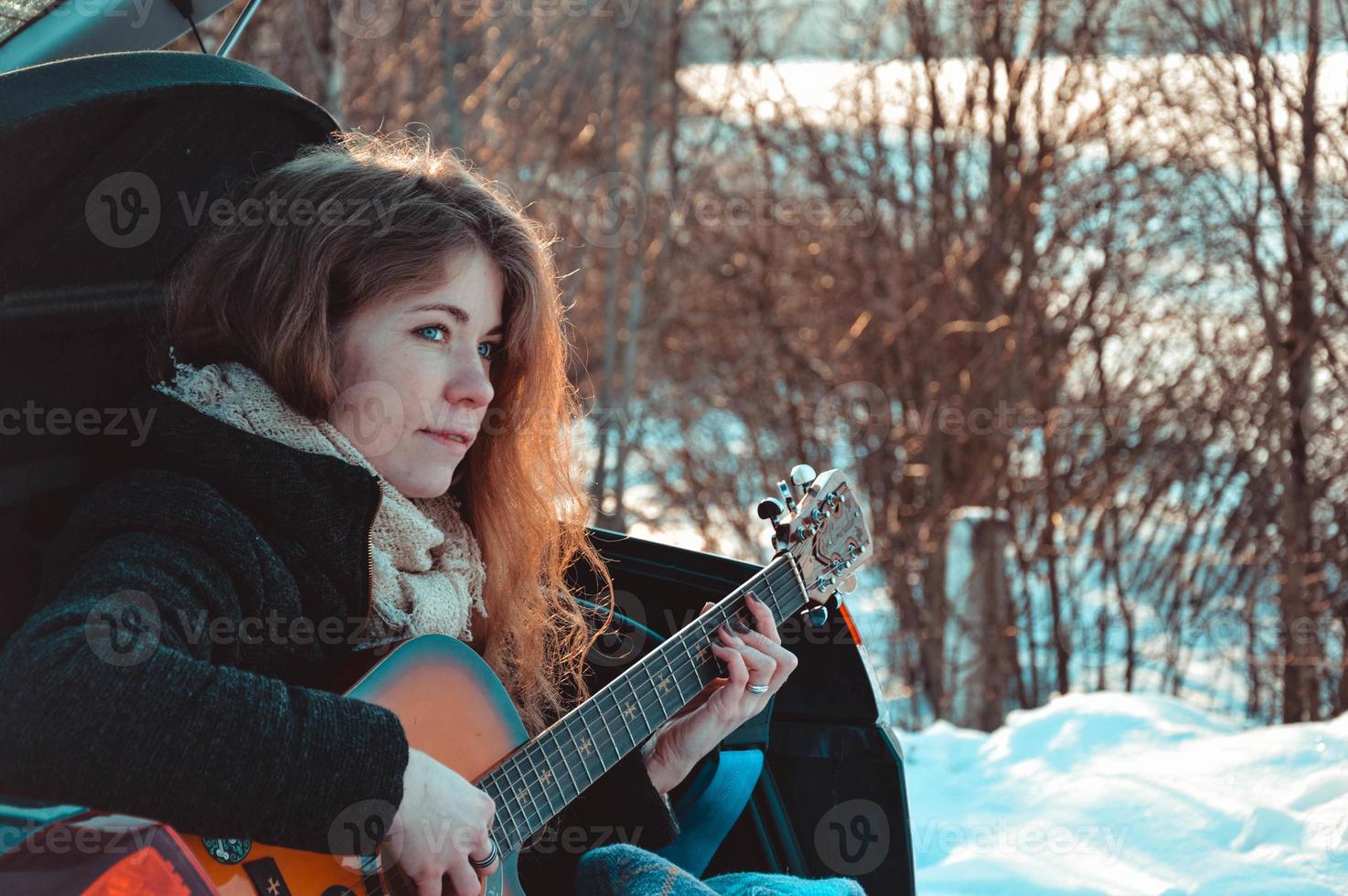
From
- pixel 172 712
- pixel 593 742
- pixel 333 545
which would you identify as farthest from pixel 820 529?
pixel 172 712

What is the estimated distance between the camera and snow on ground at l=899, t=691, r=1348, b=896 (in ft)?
9.75

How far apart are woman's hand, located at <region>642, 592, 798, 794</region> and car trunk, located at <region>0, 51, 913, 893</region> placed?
12cm

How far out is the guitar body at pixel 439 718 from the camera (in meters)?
1.71

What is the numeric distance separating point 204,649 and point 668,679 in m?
0.89

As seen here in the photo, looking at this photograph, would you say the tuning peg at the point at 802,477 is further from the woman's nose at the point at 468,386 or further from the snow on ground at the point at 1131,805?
the snow on ground at the point at 1131,805

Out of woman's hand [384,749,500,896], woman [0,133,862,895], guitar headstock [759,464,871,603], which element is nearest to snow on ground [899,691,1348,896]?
guitar headstock [759,464,871,603]

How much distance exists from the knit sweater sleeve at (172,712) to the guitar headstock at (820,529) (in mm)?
1046

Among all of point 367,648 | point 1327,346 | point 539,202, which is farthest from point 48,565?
point 539,202

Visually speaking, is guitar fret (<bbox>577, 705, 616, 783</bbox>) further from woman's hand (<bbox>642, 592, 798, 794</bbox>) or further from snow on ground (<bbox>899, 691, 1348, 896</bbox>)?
Result: snow on ground (<bbox>899, 691, 1348, 896</bbox>)

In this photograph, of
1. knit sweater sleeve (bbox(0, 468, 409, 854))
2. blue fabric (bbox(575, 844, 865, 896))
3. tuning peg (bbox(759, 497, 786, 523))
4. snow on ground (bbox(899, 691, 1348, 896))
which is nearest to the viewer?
knit sweater sleeve (bbox(0, 468, 409, 854))

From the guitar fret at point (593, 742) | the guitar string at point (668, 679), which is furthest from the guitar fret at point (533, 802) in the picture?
the guitar fret at point (593, 742)

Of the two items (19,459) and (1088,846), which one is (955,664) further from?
(19,459)

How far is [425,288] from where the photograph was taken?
2.02 metres

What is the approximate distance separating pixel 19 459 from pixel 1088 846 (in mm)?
2634
